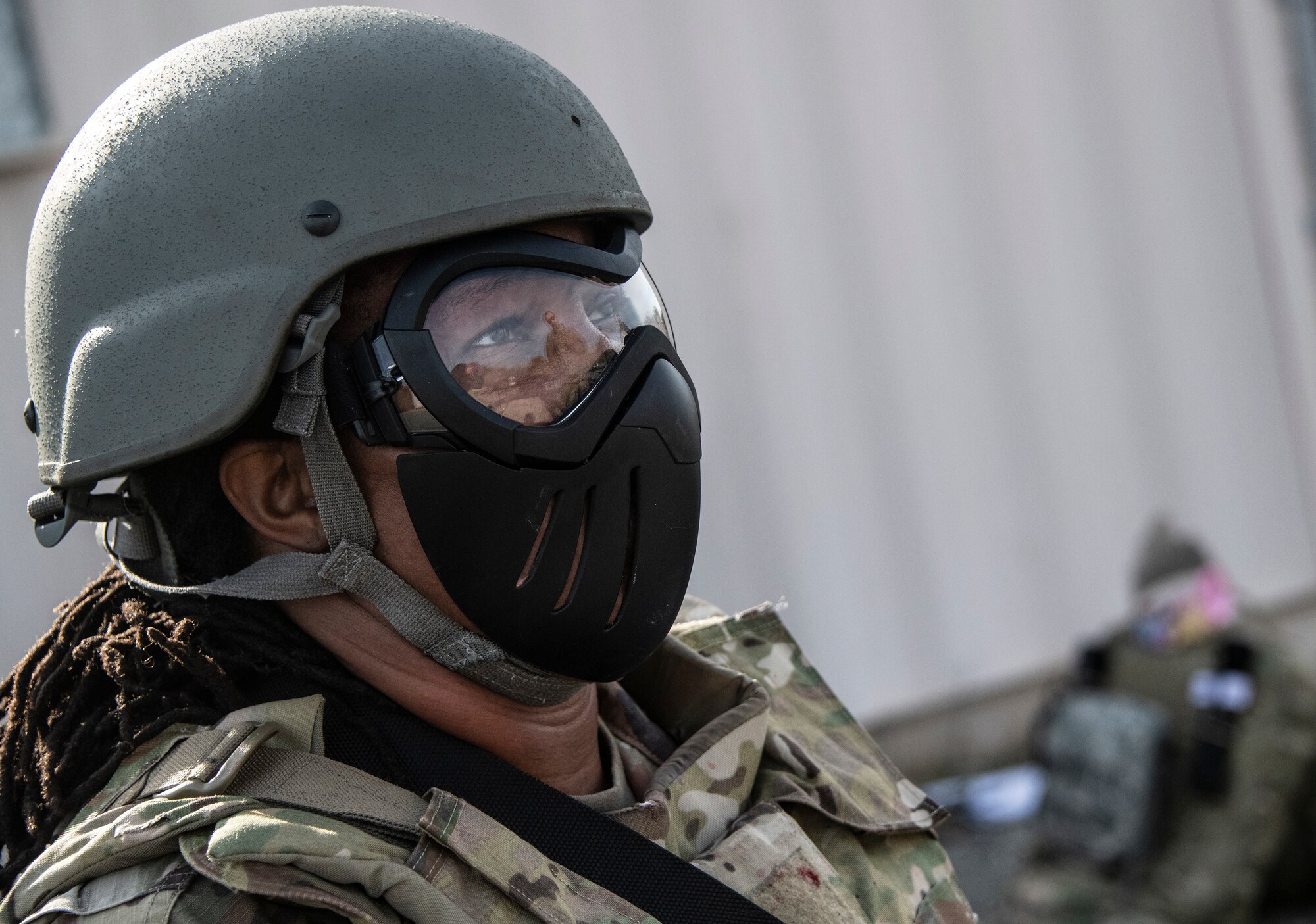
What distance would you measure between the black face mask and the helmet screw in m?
0.09

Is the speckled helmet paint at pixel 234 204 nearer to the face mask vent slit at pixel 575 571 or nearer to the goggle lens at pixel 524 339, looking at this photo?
the goggle lens at pixel 524 339

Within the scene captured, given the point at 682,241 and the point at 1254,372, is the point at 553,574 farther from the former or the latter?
the point at 1254,372

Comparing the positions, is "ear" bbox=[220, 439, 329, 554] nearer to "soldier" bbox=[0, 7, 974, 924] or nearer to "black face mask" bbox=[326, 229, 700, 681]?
"soldier" bbox=[0, 7, 974, 924]

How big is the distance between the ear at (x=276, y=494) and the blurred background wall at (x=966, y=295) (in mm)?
2527

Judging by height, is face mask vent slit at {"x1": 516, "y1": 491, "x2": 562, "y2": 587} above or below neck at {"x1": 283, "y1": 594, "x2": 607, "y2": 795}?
above

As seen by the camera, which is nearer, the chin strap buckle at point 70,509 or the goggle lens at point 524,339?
the goggle lens at point 524,339

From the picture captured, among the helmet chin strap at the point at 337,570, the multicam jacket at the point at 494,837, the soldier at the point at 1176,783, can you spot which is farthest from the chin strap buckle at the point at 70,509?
the soldier at the point at 1176,783

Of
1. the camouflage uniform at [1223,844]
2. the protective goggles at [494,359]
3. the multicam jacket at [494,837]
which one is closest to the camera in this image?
the multicam jacket at [494,837]

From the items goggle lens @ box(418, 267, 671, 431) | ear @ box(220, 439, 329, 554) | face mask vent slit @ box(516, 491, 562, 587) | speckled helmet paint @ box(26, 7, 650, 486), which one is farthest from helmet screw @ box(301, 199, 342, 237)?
face mask vent slit @ box(516, 491, 562, 587)

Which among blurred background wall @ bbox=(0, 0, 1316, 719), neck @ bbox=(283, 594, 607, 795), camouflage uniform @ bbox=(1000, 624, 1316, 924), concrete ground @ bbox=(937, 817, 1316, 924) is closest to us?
neck @ bbox=(283, 594, 607, 795)

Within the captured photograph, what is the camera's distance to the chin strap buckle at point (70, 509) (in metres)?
1.44

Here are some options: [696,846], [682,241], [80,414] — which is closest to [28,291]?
[80,414]

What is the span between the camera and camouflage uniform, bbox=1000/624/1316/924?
3.54m

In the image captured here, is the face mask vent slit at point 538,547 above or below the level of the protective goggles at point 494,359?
below
